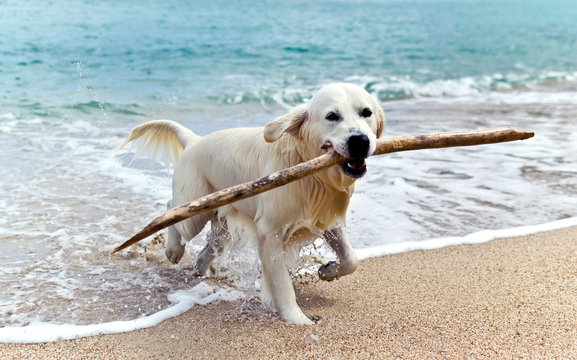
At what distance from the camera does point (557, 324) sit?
3299 millimetres

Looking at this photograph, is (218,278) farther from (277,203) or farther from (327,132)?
(327,132)

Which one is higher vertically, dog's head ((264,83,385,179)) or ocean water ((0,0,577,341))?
dog's head ((264,83,385,179))

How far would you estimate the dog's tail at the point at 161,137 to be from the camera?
493cm

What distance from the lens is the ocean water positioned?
4.60 metres

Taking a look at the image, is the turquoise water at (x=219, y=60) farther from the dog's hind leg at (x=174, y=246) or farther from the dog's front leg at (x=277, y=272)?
the dog's front leg at (x=277, y=272)

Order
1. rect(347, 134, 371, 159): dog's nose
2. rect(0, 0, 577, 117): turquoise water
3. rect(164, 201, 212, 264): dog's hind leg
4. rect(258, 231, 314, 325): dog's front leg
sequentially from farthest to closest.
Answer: rect(0, 0, 577, 117): turquoise water
rect(164, 201, 212, 264): dog's hind leg
rect(258, 231, 314, 325): dog's front leg
rect(347, 134, 371, 159): dog's nose

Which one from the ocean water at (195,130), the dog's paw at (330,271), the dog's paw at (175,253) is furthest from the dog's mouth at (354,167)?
the dog's paw at (175,253)

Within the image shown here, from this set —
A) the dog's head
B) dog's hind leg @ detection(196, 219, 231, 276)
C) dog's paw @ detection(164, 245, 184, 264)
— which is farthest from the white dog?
dog's paw @ detection(164, 245, 184, 264)

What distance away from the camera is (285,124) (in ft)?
11.3

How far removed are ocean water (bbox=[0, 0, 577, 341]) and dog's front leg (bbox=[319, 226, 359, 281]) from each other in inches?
22.9

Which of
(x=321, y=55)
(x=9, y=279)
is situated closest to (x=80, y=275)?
(x=9, y=279)

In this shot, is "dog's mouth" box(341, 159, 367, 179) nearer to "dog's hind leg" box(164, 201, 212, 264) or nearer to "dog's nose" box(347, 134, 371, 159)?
"dog's nose" box(347, 134, 371, 159)

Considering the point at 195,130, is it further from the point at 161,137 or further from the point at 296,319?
the point at 296,319

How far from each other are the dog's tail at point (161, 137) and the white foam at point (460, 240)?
1.78 m
